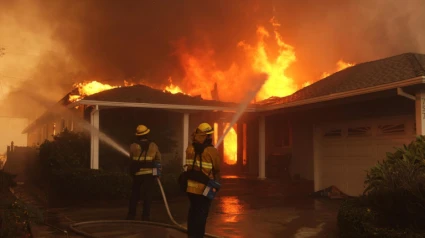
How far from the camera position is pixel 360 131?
1180cm

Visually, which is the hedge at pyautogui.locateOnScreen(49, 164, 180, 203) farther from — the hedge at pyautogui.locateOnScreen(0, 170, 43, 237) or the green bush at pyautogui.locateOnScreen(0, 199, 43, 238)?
the green bush at pyautogui.locateOnScreen(0, 199, 43, 238)

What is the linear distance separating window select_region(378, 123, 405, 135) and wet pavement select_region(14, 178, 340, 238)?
2.01 metres

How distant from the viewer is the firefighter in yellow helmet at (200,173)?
587 centimetres

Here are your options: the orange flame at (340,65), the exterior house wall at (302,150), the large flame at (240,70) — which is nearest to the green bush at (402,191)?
the exterior house wall at (302,150)

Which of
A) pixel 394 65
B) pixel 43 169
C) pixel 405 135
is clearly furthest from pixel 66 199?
pixel 394 65

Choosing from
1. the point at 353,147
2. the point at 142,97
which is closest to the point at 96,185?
the point at 142,97

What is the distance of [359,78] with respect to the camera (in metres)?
12.4

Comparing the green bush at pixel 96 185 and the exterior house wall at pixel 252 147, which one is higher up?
the exterior house wall at pixel 252 147

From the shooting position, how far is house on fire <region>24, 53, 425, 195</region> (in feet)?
34.8

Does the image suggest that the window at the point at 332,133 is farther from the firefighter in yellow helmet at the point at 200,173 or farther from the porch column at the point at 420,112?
the firefighter in yellow helmet at the point at 200,173

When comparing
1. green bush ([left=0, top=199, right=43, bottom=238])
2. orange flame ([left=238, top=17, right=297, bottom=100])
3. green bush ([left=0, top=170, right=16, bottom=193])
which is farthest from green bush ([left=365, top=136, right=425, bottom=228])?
orange flame ([left=238, top=17, right=297, bottom=100])

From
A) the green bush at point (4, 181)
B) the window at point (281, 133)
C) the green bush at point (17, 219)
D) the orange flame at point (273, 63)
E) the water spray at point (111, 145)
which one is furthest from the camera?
the orange flame at point (273, 63)

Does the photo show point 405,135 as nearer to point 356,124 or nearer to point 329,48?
point 356,124

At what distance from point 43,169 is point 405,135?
10509 millimetres
